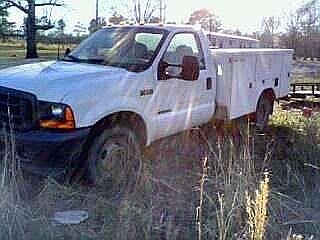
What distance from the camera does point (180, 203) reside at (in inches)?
176

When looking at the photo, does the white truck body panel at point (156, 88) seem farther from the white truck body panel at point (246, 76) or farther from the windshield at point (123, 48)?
Result: the windshield at point (123, 48)

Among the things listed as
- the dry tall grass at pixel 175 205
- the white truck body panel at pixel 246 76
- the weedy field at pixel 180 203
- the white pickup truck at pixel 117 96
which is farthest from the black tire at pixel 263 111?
the dry tall grass at pixel 175 205

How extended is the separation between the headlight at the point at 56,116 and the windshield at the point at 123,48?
3.82 feet

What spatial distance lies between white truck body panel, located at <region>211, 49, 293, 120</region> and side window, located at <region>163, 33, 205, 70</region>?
11.7 inches

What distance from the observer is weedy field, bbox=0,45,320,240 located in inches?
144

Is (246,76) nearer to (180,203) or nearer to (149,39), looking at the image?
(149,39)

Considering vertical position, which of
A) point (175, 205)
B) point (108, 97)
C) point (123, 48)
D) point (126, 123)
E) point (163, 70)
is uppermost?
point (123, 48)

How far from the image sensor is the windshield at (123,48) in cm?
542

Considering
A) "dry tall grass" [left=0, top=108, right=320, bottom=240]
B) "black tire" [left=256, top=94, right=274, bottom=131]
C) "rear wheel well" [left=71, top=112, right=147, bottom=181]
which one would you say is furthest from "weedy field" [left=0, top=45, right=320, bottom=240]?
"black tire" [left=256, top=94, right=274, bottom=131]

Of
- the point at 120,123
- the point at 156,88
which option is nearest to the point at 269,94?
the point at 156,88

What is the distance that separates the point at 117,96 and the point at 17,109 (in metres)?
1.03

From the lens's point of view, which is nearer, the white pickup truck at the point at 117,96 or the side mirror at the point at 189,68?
the white pickup truck at the point at 117,96

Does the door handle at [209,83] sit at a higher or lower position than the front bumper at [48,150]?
higher

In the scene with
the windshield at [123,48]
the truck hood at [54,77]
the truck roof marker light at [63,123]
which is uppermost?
the windshield at [123,48]
